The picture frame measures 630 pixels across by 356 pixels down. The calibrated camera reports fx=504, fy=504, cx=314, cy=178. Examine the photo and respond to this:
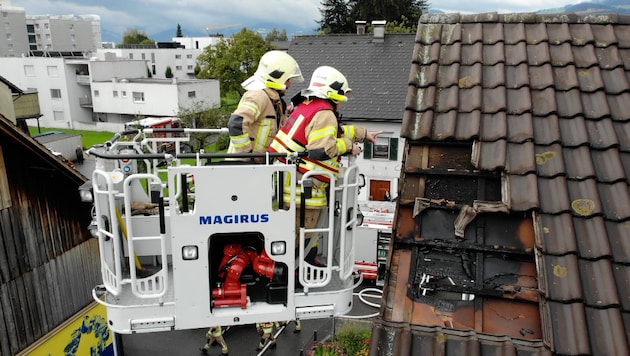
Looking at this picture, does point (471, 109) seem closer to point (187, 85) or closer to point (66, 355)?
point (66, 355)

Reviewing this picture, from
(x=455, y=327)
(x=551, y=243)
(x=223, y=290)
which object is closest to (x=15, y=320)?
(x=223, y=290)

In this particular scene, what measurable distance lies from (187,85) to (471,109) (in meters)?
42.7

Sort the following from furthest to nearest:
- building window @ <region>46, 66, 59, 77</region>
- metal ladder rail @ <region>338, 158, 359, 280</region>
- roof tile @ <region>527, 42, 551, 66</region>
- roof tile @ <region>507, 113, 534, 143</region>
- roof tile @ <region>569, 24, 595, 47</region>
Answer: building window @ <region>46, 66, 59, 77</region>
metal ladder rail @ <region>338, 158, 359, 280</region>
roof tile @ <region>569, 24, 595, 47</region>
roof tile @ <region>527, 42, 551, 66</region>
roof tile @ <region>507, 113, 534, 143</region>

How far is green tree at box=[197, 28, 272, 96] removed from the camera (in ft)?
162

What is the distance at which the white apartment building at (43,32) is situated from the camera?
8638 centimetres

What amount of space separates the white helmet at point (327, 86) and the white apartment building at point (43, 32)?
288 ft

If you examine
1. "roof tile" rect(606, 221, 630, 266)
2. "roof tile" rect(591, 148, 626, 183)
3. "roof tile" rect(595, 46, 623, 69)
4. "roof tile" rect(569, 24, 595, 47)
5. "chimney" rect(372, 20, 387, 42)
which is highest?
"chimney" rect(372, 20, 387, 42)

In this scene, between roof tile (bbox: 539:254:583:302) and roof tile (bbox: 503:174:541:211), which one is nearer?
roof tile (bbox: 539:254:583:302)

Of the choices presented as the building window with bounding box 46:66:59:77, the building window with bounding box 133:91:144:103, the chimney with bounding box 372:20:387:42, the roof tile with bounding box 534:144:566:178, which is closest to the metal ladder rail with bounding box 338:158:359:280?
the roof tile with bounding box 534:144:566:178

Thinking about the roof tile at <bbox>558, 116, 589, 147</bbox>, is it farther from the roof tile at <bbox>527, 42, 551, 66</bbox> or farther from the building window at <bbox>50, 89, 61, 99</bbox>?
the building window at <bbox>50, 89, 61, 99</bbox>

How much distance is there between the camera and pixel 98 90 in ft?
158

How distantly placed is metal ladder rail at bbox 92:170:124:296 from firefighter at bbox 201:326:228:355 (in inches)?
290

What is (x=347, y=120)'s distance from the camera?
21.7m

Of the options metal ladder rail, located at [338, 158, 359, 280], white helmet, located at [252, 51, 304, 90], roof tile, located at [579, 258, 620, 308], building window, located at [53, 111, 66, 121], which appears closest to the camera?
roof tile, located at [579, 258, 620, 308]
